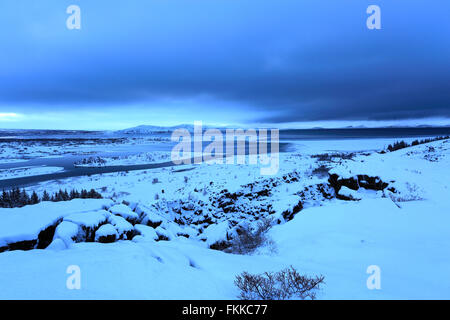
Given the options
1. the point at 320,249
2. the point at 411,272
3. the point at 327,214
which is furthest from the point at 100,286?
the point at 327,214

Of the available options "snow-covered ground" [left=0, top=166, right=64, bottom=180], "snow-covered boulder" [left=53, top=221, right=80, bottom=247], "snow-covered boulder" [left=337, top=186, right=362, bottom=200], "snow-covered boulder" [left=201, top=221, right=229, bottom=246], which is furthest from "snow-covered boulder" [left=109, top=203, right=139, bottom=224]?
"snow-covered ground" [left=0, top=166, right=64, bottom=180]

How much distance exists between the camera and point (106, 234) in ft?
15.5

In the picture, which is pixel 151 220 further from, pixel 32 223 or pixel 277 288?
pixel 277 288

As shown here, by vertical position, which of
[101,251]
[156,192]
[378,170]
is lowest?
[156,192]

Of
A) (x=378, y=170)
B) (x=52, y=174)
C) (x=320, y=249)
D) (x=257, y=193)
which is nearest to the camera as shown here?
(x=320, y=249)

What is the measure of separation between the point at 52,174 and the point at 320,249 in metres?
20.8

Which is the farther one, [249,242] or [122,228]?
[249,242]

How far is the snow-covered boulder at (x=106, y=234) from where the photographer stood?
465 cm

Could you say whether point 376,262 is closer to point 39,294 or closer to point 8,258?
point 39,294

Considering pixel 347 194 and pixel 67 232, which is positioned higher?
pixel 67 232

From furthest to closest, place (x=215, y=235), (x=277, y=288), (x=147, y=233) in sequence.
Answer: (x=215, y=235)
(x=147, y=233)
(x=277, y=288)

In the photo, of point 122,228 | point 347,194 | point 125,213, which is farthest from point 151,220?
point 347,194

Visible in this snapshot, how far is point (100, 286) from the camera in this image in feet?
8.10
